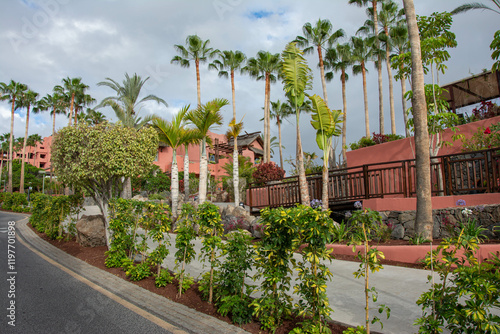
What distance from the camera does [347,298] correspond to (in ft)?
16.7

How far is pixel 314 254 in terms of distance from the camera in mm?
3561

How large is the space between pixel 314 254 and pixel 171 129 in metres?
12.8

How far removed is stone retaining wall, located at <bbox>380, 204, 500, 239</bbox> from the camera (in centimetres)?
692

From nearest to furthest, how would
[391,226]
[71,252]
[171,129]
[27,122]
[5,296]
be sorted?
1. [5,296]
2. [391,226]
3. [71,252]
4. [171,129]
5. [27,122]

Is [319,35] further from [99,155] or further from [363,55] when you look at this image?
[99,155]

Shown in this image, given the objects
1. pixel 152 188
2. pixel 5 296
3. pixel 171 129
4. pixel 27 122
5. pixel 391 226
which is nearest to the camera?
pixel 5 296

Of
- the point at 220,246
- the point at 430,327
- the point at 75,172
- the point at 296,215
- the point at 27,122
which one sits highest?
the point at 27,122

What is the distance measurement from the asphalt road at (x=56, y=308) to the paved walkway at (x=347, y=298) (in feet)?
1.21

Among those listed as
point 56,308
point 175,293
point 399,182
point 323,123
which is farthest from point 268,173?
point 56,308

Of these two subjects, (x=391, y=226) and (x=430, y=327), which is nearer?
(x=430, y=327)

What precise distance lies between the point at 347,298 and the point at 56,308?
15.2 ft

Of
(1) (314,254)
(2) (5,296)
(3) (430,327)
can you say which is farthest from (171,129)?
(3) (430,327)

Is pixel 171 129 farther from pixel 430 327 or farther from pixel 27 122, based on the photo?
pixel 27 122

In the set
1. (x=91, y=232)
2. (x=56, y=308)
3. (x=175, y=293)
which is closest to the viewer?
(x=56, y=308)
